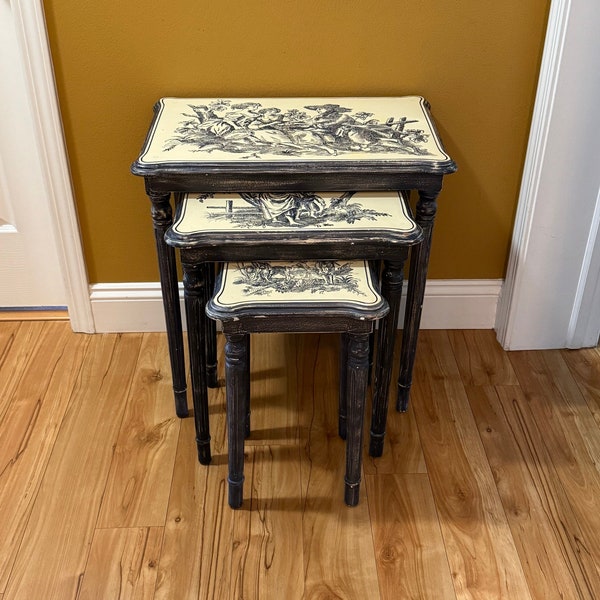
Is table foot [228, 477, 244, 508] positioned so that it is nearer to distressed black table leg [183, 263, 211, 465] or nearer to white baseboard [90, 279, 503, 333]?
distressed black table leg [183, 263, 211, 465]

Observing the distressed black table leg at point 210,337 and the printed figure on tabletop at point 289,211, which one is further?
the distressed black table leg at point 210,337

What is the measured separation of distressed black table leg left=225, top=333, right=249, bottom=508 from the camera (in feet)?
5.08

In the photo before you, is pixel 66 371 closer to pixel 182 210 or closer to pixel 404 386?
pixel 182 210

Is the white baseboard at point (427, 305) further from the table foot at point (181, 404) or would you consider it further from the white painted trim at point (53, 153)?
the table foot at point (181, 404)

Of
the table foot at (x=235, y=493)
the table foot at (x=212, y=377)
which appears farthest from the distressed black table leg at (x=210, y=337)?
the table foot at (x=235, y=493)

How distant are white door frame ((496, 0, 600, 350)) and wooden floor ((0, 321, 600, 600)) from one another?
101mm

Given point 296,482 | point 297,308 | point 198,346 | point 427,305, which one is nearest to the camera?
point 297,308

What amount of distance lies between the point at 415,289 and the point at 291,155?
0.43 meters

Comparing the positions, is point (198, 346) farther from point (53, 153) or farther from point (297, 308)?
point (53, 153)

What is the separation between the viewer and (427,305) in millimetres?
2264

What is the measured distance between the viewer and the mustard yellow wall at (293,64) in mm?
1858

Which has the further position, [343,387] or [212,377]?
[212,377]

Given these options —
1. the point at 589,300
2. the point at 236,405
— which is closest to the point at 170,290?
the point at 236,405

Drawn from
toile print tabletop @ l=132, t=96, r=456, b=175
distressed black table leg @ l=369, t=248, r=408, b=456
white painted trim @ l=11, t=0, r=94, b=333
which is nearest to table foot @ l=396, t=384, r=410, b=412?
distressed black table leg @ l=369, t=248, r=408, b=456
